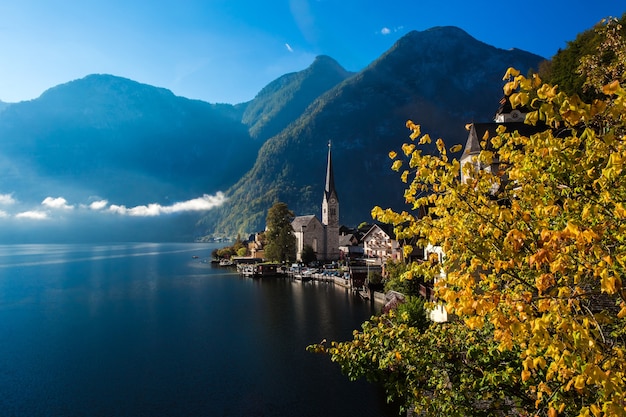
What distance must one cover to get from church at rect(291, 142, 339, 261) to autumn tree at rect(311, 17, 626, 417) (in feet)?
406

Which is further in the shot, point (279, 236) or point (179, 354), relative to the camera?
point (279, 236)

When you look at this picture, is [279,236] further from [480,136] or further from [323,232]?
[480,136]

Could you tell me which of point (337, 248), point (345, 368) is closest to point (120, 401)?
point (345, 368)

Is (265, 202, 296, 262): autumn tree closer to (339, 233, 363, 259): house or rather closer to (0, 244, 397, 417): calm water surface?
(339, 233, 363, 259): house

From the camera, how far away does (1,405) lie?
33.2 m

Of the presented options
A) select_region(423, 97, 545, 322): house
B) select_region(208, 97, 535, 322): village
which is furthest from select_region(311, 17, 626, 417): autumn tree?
select_region(208, 97, 535, 322): village

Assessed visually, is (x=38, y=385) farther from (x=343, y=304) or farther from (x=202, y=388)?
(x=343, y=304)

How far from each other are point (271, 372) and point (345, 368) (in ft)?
101

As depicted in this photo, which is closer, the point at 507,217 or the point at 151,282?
the point at 507,217

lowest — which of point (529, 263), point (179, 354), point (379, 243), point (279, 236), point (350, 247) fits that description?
point (179, 354)

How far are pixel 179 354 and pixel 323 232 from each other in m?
96.1

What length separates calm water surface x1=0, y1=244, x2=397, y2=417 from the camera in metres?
32.2

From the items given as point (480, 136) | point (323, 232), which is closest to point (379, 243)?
point (323, 232)

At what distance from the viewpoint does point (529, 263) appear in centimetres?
562
